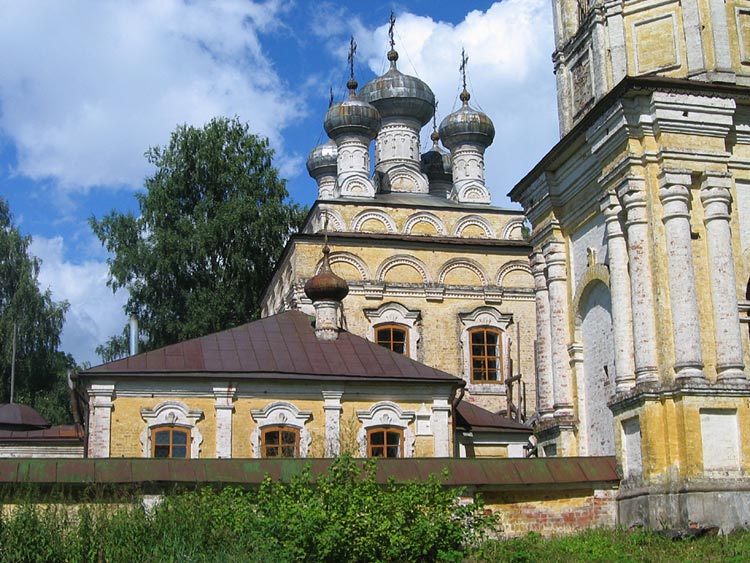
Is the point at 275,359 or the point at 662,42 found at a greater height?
the point at 662,42

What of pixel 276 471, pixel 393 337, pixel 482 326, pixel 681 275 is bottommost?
pixel 276 471

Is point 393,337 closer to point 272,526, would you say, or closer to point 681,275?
point 681,275

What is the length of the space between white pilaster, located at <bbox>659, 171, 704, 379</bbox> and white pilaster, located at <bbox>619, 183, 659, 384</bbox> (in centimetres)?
22

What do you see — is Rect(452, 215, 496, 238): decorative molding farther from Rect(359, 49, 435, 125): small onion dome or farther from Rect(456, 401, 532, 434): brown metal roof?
Rect(456, 401, 532, 434): brown metal roof

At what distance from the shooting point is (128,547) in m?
8.43

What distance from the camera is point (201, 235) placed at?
26.8 m

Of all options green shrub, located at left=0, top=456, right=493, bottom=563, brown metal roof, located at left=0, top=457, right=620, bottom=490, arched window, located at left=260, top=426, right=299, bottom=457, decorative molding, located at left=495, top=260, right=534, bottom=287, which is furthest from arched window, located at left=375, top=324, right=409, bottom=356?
green shrub, located at left=0, top=456, right=493, bottom=563

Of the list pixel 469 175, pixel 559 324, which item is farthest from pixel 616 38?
pixel 469 175

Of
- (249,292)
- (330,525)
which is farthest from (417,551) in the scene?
(249,292)

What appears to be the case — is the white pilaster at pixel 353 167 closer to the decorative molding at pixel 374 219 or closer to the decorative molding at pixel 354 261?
the decorative molding at pixel 374 219

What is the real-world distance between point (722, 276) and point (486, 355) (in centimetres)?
1099

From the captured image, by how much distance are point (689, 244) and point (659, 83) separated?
5.71 feet

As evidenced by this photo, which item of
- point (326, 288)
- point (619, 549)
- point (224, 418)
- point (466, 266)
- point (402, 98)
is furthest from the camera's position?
point (402, 98)

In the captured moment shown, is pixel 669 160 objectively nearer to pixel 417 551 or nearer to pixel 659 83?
pixel 659 83
